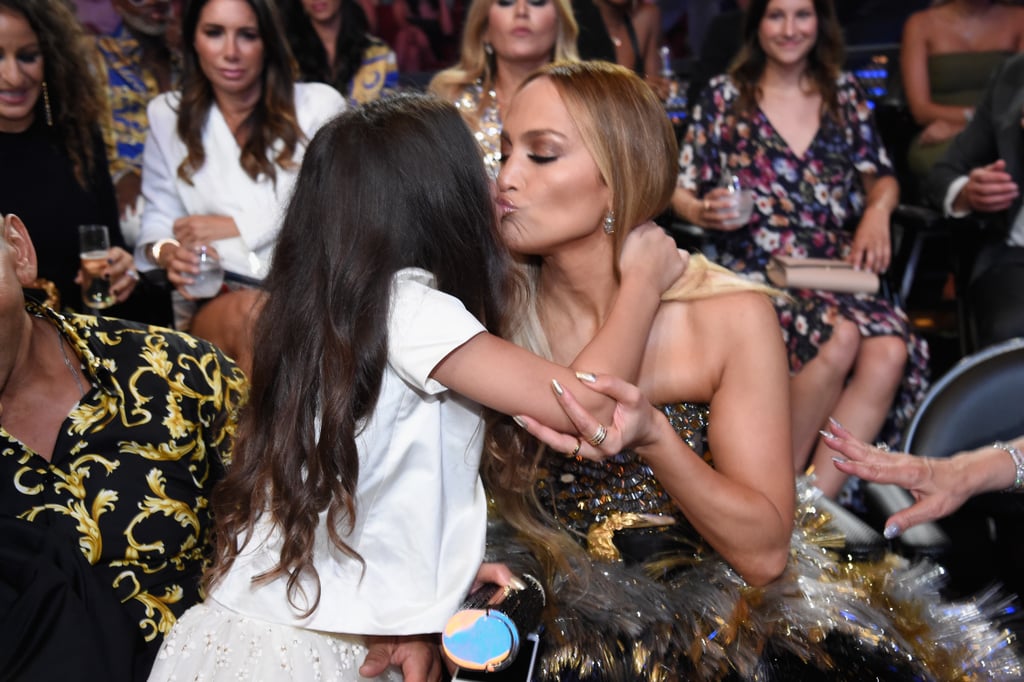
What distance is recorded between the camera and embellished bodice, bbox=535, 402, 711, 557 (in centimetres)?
184

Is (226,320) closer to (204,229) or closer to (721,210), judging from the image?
(204,229)

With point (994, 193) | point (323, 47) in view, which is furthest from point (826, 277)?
point (323, 47)

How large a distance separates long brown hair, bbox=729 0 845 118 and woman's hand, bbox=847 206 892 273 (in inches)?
16.2

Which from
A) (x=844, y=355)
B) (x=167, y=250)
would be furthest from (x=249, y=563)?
(x=844, y=355)

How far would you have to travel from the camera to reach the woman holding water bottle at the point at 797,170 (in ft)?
10.6

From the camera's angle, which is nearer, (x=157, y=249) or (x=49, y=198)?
(x=49, y=198)

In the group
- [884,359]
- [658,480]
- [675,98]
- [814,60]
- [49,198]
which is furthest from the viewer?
[675,98]

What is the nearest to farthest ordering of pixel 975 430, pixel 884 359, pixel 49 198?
1. pixel 975 430
2. pixel 49 198
3. pixel 884 359

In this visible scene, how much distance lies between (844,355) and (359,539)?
6.54 feet

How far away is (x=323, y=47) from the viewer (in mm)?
3885

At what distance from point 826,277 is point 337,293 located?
2.11m

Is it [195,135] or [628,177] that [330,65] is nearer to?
[195,135]

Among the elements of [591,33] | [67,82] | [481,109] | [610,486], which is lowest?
[610,486]

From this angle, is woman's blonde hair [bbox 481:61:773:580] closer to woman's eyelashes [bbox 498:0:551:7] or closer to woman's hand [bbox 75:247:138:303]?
woman's hand [bbox 75:247:138:303]
